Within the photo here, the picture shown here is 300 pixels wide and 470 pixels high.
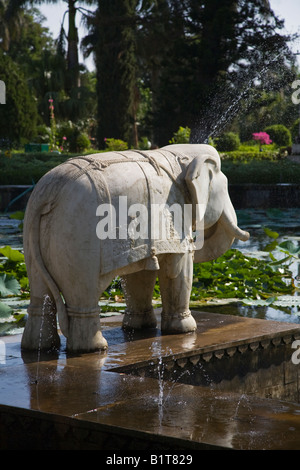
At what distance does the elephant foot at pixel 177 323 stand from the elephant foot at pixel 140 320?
0.48 ft

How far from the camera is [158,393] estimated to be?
9.78 ft

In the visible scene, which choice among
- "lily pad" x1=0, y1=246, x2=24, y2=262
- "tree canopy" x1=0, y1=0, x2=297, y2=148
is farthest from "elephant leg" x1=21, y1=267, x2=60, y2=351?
"tree canopy" x1=0, y1=0, x2=297, y2=148

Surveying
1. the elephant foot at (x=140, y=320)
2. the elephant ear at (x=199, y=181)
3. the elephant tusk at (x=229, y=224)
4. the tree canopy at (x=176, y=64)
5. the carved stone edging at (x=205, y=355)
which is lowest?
the carved stone edging at (x=205, y=355)

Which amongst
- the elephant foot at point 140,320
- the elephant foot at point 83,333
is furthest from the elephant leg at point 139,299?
the elephant foot at point 83,333

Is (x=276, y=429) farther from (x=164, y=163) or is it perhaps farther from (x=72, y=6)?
(x=72, y=6)

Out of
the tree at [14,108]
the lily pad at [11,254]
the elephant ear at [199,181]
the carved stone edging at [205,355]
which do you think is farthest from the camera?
the tree at [14,108]

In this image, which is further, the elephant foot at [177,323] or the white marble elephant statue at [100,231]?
the elephant foot at [177,323]

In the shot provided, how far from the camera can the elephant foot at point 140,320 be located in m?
4.27

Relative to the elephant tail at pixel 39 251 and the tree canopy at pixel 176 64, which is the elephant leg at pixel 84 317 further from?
the tree canopy at pixel 176 64

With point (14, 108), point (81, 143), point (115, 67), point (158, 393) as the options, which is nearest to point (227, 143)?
point (115, 67)

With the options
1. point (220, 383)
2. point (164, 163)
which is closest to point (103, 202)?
point (164, 163)

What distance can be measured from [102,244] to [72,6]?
30.5 meters

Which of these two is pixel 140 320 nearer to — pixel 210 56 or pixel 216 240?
pixel 216 240

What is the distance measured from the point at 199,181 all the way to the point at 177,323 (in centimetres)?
78
